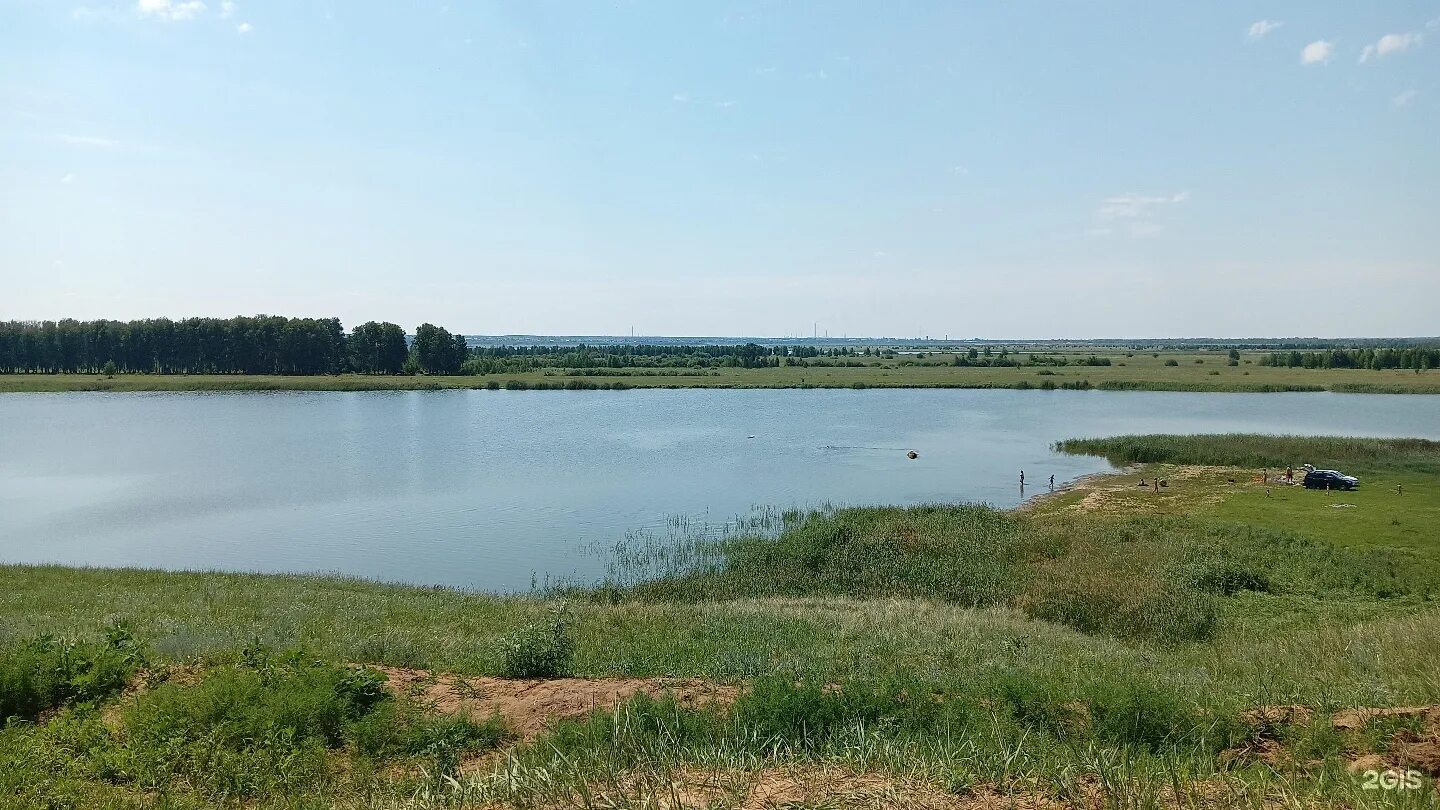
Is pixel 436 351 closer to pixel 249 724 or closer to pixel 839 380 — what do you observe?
pixel 839 380

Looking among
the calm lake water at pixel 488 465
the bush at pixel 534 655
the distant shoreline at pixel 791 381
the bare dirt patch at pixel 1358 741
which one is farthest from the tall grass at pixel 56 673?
the distant shoreline at pixel 791 381

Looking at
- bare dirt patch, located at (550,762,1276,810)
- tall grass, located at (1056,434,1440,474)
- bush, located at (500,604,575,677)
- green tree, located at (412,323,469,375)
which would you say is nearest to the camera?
bare dirt patch, located at (550,762,1276,810)

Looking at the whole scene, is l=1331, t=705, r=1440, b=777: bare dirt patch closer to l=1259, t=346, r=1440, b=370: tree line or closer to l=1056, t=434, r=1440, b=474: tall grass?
l=1056, t=434, r=1440, b=474: tall grass

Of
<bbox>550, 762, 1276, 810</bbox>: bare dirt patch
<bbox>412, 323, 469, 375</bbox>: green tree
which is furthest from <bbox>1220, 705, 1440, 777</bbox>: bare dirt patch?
<bbox>412, 323, 469, 375</bbox>: green tree

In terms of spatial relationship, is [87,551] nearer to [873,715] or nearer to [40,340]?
[873,715]

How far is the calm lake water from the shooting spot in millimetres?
30234

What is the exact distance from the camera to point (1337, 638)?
1462cm

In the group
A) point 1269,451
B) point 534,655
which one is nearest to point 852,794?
point 534,655

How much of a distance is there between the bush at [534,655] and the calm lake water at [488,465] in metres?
13.1

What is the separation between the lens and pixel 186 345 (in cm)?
11788

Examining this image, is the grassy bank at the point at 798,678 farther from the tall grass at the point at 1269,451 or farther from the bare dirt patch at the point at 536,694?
the tall grass at the point at 1269,451

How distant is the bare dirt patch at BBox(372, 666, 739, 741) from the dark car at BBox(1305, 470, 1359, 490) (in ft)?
116

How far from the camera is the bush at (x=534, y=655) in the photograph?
39.4 ft

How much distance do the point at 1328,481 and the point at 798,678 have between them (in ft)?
113
